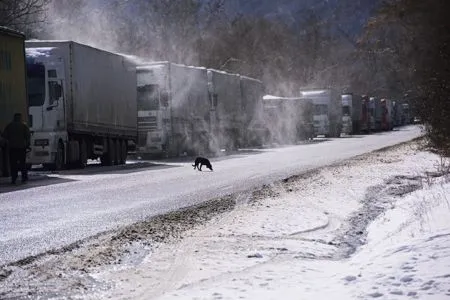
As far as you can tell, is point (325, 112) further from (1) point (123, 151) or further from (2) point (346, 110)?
(1) point (123, 151)

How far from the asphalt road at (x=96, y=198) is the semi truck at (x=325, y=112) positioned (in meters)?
40.0

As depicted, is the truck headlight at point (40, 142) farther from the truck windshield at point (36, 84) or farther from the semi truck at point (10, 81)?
the semi truck at point (10, 81)

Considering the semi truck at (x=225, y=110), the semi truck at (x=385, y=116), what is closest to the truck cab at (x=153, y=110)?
the semi truck at (x=225, y=110)

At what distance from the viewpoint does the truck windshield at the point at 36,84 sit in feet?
82.4

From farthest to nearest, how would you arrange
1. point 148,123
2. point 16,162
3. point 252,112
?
point 252,112
point 148,123
point 16,162

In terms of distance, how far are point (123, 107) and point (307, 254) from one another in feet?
74.6

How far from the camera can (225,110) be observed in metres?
43.0

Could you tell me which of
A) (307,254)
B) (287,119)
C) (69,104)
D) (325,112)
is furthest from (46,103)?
(325,112)

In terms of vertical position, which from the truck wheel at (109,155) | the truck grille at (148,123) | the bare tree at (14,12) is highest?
the bare tree at (14,12)

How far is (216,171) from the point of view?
22922mm

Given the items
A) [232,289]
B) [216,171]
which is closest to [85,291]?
[232,289]

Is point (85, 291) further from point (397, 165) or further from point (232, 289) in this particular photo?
point (397, 165)

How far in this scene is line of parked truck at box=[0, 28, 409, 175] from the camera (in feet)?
80.7

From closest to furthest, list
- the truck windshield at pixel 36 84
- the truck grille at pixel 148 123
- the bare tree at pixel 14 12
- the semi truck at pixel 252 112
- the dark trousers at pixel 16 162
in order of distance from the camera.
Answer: the dark trousers at pixel 16 162
the truck windshield at pixel 36 84
the truck grille at pixel 148 123
the bare tree at pixel 14 12
the semi truck at pixel 252 112
